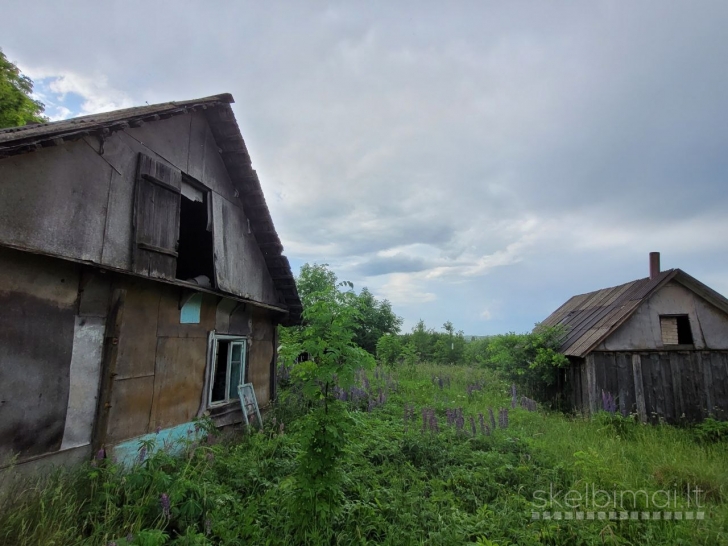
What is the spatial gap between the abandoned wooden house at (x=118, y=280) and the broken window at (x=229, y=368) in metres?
0.03

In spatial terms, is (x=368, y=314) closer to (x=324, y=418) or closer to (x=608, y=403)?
(x=608, y=403)

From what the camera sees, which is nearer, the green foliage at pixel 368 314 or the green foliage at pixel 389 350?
the green foliage at pixel 389 350

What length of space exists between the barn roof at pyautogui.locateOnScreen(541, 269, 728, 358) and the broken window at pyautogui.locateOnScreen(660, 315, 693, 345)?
0.92 metres

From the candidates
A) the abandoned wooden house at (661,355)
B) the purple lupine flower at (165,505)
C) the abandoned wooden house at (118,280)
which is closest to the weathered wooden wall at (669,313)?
the abandoned wooden house at (661,355)

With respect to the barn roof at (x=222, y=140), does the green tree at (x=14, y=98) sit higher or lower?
higher

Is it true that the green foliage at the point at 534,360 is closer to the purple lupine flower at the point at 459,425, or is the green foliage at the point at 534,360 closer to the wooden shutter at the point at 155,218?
the purple lupine flower at the point at 459,425

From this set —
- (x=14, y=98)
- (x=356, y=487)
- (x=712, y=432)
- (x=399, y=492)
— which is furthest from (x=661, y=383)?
(x=14, y=98)

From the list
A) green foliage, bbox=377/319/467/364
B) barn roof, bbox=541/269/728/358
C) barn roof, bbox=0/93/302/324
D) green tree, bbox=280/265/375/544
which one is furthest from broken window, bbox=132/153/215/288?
green foliage, bbox=377/319/467/364

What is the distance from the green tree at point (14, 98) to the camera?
12.3 m

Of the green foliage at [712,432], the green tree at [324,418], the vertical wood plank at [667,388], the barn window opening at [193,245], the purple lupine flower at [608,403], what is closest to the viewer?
the green tree at [324,418]

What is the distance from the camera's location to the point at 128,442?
4.91 metres

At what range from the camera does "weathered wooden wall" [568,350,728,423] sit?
1002cm

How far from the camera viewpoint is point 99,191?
14.9ft

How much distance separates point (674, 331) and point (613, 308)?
5.35 ft
